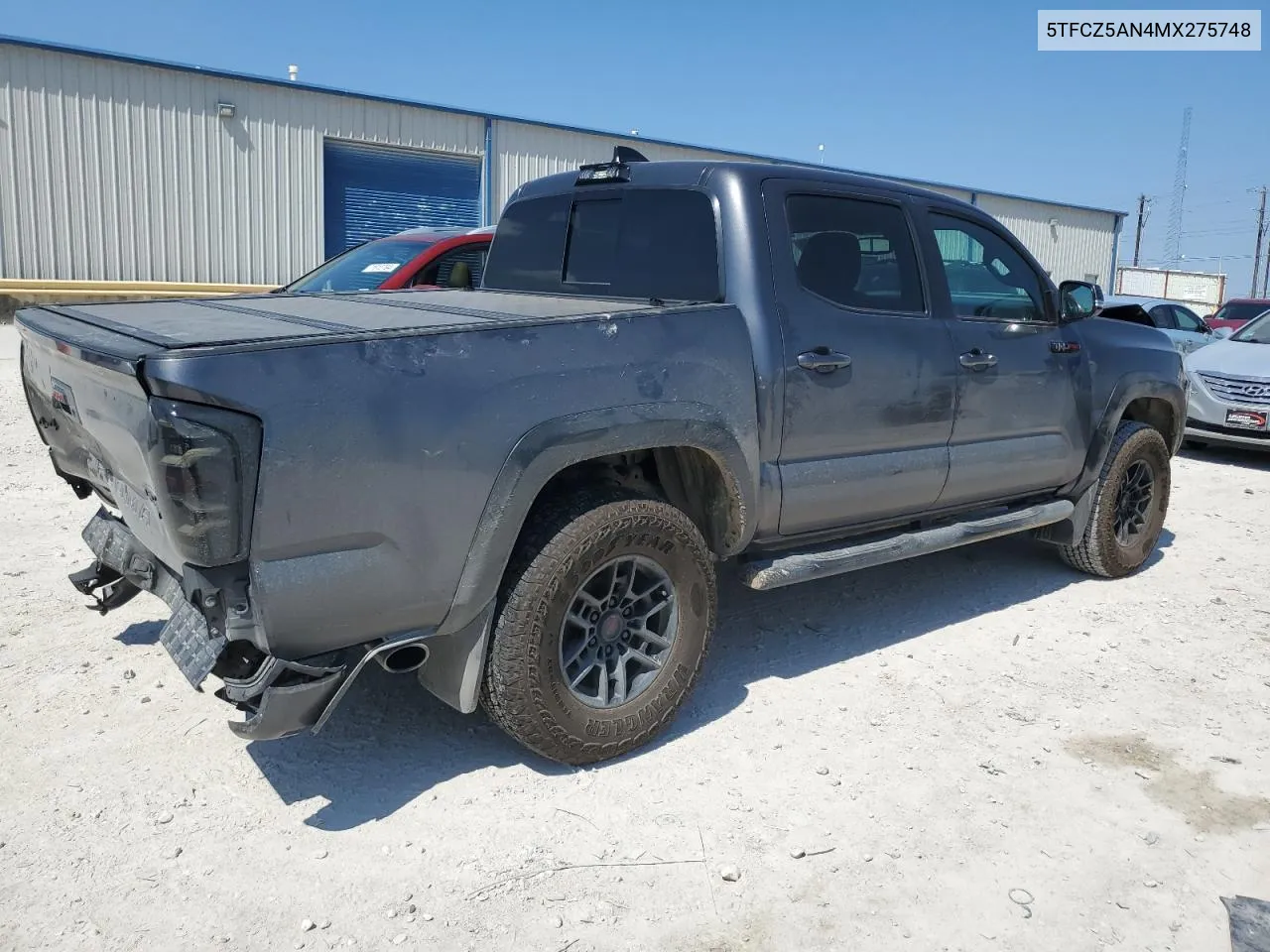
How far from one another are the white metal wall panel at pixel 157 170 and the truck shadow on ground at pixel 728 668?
47.4ft

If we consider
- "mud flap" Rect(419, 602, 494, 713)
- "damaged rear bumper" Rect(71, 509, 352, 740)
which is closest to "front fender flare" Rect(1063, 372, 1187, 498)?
"mud flap" Rect(419, 602, 494, 713)

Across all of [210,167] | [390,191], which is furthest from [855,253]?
[390,191]

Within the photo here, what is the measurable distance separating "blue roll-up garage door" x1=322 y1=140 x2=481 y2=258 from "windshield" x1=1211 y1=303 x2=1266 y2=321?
15.7 m

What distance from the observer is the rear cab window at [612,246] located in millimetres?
3965

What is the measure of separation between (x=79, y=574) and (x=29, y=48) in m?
14.7

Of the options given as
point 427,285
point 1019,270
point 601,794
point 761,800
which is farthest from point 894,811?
point 427,285

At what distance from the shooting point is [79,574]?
3.94 m

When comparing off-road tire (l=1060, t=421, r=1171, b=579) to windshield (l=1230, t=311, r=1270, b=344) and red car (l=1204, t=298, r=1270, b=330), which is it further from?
red car (l=1204, t=298, r=1270, b=330)

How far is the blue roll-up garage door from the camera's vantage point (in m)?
18.4

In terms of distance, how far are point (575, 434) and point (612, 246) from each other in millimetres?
1474

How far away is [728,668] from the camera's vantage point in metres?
4.36

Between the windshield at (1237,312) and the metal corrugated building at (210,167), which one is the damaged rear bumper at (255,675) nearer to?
the metal corrugated building at (210,167)

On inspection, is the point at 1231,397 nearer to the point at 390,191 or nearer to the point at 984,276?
the point at 984,276

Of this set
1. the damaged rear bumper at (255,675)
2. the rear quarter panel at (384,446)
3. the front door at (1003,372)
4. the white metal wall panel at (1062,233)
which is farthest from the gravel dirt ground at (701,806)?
the white metal wall panel at (1062,233)
